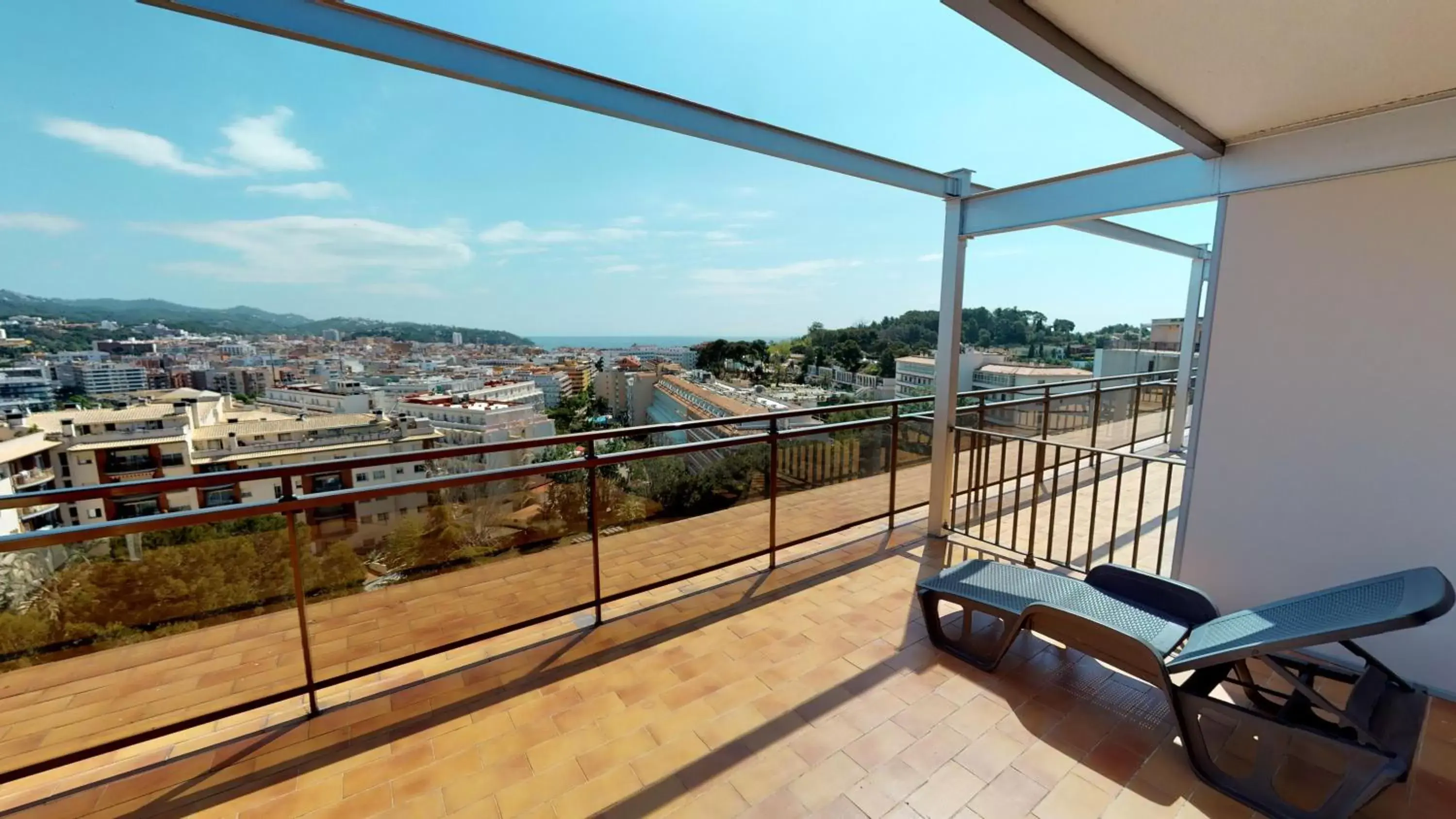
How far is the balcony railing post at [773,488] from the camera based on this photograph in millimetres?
3375

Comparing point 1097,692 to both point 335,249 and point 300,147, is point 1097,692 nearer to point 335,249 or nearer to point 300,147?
point 300,147

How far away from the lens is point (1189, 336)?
19.5 feet

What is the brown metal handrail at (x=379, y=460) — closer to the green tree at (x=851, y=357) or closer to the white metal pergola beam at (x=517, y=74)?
the white metal pergola beam at (x=517, y=74)

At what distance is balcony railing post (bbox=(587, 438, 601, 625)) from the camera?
Result: 278 centimetres

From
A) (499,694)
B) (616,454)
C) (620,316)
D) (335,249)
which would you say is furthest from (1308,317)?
(335,249)

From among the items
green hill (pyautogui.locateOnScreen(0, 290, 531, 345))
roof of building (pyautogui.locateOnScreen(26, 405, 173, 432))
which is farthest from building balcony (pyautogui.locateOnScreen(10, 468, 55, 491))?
green hill (pyautogui.locateOnScreen(0, 290, 531, 345))

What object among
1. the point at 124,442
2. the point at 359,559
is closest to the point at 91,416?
the point at 124,442

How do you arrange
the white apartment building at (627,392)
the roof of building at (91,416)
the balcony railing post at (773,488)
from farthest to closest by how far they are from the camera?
the white apartment building at (627,392)
the roof of building at (91,416)
the balcony railing post at (773,488)

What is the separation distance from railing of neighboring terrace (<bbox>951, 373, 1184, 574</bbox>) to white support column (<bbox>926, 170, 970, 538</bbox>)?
0.17 m

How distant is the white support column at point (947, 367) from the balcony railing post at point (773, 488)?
129 centimetres

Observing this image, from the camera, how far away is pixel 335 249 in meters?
22.2

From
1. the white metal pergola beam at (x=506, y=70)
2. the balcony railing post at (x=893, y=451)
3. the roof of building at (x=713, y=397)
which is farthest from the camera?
the roof of building at (x=713, y=397)

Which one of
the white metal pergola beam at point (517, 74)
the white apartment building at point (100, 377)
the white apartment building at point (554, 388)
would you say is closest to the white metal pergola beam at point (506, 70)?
the white metal pergola beam at point (517, 74)

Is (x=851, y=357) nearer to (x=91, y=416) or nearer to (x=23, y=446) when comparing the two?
(x=23, y=446)
